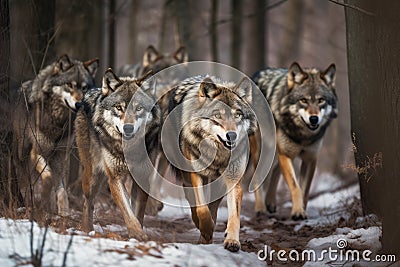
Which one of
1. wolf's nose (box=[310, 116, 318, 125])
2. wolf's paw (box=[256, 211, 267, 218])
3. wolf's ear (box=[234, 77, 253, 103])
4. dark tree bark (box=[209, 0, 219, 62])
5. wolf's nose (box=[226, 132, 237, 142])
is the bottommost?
wolf's paw (box=[256, 211, 267, 218])

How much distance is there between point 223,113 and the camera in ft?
22.7

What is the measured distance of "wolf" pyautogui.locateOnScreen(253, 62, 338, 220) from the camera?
9.37 meters

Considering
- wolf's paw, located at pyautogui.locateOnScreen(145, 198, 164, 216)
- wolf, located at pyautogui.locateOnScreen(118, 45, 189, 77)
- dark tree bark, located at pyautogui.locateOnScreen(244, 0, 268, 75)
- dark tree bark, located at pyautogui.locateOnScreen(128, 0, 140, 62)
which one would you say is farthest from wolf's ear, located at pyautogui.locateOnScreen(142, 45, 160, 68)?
wolf's paw, located at pyautogui.locateOnScreen(145, 198, 164, 216)

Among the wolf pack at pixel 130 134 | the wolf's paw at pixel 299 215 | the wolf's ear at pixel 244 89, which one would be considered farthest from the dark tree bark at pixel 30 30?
the wolf's paw at pixel 299 215

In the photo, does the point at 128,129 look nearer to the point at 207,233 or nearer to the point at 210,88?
the point at 210,88

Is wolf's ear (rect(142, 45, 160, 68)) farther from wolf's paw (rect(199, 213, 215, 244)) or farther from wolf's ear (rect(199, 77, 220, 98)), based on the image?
wolf's paw (rect(199, 213, 215, 244))

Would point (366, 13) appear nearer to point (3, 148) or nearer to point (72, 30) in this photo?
point (3, 148)

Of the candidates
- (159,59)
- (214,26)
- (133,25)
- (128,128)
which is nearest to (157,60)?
(159,59)

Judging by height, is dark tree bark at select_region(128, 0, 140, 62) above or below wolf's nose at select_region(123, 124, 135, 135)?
above

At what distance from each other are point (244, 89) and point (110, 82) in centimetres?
146

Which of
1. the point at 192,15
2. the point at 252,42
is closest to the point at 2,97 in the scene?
the point at 252,42

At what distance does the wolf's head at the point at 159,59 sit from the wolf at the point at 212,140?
693 centimetres

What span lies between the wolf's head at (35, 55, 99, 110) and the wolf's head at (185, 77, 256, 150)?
183 centimetres

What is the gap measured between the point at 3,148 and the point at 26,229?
1.83m
